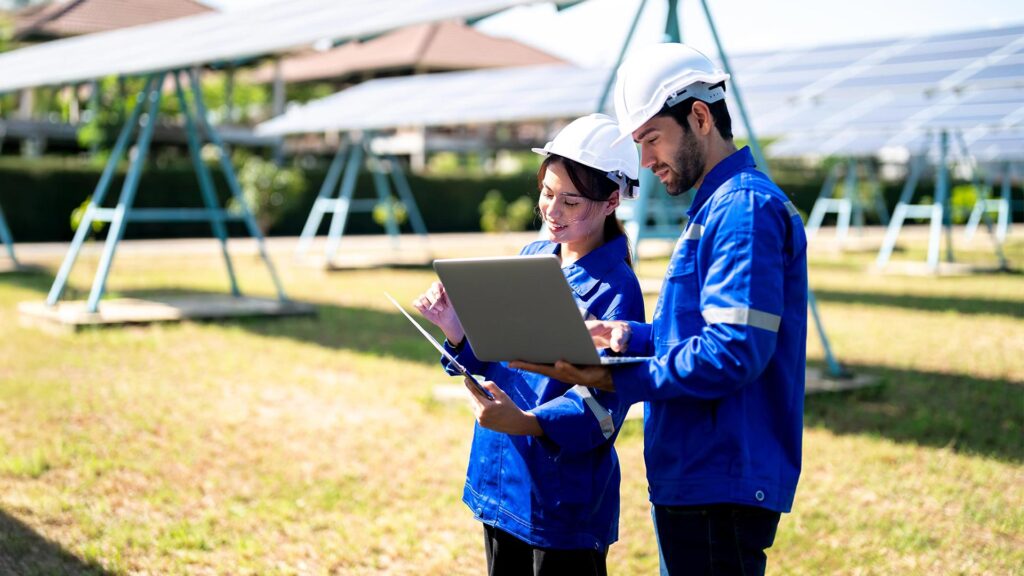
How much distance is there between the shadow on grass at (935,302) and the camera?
10.5 metres

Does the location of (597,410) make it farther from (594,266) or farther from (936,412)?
(936,412)

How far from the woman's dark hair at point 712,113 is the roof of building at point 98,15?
1252 inches

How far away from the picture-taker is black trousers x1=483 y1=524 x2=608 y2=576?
85.8 inches

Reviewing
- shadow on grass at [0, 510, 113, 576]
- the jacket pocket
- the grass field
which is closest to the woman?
the jacket pocket

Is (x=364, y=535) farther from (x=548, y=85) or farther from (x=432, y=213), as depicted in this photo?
(x=432, y=213)

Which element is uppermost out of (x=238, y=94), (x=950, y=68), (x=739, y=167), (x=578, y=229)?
(x=739, y=167)

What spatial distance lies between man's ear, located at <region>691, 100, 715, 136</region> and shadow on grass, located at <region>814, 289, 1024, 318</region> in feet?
30.5

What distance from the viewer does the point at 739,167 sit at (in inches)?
73.9

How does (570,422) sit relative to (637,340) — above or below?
below

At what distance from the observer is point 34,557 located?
3.51 metres

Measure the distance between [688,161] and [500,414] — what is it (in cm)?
57

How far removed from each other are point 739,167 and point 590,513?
76 centimetres

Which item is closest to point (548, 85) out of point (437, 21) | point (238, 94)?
point (437, 21)

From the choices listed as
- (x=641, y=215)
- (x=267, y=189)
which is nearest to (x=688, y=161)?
(x=641, y=215)
